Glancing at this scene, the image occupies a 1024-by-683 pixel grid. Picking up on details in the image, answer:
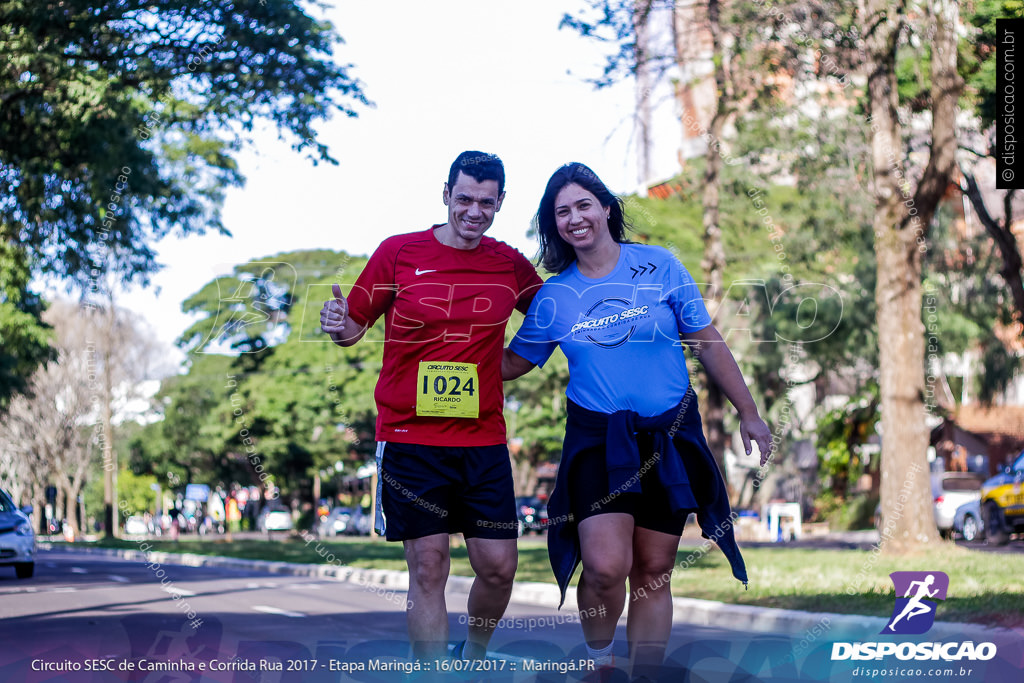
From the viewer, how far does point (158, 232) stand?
18.3 metres

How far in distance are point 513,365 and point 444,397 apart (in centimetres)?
35

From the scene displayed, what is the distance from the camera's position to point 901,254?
49.7 ft

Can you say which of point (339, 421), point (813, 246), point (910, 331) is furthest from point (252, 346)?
point (910, 331)

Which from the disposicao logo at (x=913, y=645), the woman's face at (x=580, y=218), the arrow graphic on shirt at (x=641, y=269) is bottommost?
the disposicao logo at (x=913, y=645)

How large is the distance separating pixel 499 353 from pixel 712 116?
1900 centimetres

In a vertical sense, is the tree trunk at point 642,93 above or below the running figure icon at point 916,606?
above

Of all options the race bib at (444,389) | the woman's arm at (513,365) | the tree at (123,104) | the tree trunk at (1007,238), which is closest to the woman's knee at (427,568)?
the race bib at (444,389)

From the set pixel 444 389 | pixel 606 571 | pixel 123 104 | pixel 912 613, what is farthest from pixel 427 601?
pixel 123 104

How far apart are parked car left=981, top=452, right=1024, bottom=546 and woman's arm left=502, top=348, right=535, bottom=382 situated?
54.4ft

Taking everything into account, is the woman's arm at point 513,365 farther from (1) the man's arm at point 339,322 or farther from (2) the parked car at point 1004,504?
(2) the parked car at point 1004,504

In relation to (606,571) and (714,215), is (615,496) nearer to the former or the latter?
(606,571)

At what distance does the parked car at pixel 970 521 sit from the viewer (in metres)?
22.5

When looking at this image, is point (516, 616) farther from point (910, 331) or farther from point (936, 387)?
point (936, 387)

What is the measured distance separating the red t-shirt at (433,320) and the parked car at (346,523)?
47.8m
